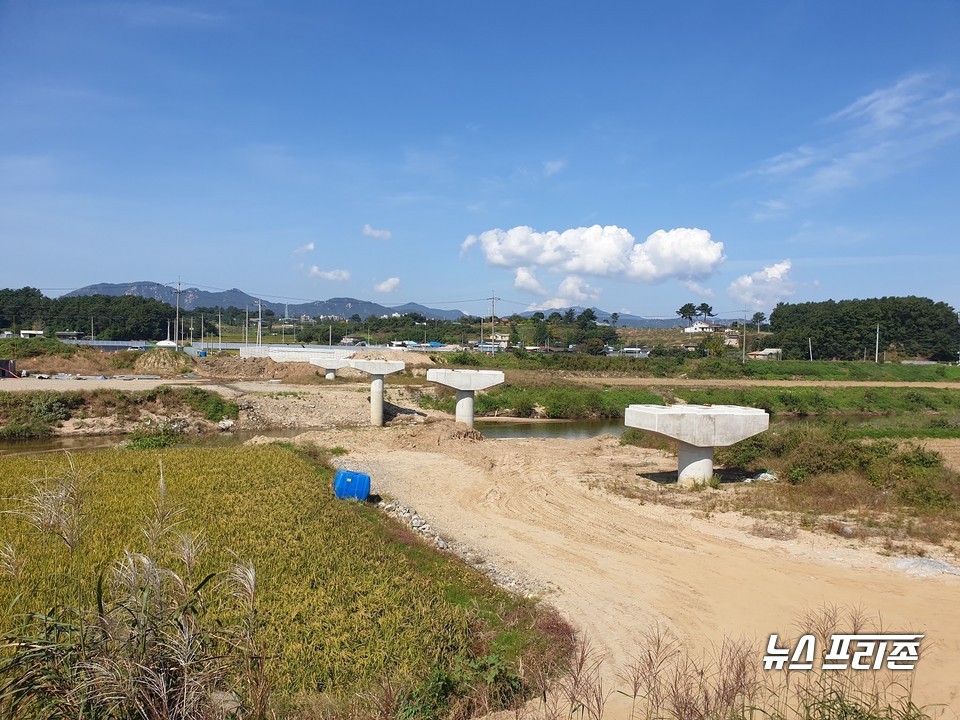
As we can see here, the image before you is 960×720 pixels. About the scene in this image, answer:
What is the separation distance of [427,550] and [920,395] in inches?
2092

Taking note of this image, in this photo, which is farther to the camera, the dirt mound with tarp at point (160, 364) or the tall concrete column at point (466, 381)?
the dirt mound with tarp at point (160, 364)

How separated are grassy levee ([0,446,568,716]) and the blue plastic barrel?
114 cm

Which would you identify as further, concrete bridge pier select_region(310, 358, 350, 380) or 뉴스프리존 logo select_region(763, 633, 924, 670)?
concrete bridge pier select_region(310, 358, 350, 380)

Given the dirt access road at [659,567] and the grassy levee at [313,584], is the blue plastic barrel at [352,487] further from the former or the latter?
the dirt access road at [659,567]

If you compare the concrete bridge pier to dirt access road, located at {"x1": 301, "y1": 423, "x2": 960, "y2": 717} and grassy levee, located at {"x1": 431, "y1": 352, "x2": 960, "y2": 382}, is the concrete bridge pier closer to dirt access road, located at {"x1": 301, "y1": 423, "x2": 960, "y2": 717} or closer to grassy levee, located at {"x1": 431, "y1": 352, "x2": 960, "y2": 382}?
grassy levee, located at {"x1": 431, "y1": 352, "x2": 960, "y2": 382}

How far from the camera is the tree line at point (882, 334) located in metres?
90.2

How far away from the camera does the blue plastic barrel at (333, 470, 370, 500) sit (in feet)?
51.8

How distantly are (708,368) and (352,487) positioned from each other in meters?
59.6

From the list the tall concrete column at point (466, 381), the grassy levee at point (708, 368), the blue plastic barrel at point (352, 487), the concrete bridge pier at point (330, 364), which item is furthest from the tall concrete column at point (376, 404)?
the grassy levee at point (708, 368)

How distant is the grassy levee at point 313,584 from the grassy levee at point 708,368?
165 feet

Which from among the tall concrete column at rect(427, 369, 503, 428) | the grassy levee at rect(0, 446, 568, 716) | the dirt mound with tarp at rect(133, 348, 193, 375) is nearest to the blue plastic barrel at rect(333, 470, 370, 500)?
the grassy levee at rect(0, 446, 568, 716)

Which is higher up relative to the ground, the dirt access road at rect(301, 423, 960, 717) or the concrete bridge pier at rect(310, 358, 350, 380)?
the concrete bridge pier at rect(310, 358, 350, 380)

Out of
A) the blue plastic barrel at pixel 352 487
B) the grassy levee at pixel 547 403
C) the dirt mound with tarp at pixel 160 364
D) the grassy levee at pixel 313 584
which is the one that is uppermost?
the dirt mound with tarp at pixel 160 364

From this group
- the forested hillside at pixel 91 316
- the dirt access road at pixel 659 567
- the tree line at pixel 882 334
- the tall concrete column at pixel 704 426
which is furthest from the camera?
the forested hillside at pixel 91 316
